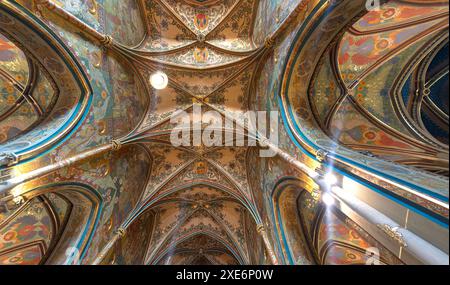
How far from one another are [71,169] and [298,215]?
7028 mm

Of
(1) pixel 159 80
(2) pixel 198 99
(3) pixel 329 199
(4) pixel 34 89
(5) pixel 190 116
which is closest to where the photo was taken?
(3) pixel 329 199

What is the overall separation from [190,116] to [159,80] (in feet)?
6.48

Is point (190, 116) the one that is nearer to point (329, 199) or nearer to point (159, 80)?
point (159, 80)

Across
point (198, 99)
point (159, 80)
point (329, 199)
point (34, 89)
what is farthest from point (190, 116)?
point (329, 199)

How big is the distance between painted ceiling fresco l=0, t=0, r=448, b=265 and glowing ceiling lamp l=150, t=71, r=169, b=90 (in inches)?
6.6

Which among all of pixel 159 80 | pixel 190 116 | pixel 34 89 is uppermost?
pixel 159 80

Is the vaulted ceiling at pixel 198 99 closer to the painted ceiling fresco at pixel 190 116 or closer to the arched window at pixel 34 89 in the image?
the painted ceiling fresco at pixel 190 116

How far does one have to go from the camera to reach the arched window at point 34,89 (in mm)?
4160

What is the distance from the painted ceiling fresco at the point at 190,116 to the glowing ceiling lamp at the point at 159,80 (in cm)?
17

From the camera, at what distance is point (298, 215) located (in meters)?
6.55

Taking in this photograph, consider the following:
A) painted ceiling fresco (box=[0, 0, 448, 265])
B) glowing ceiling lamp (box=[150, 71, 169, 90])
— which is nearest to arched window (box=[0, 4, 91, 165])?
painted ceiling fresco (box=[0, 0, 448, 265])

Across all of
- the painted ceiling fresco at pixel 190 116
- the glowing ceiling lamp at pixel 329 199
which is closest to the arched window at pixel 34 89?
the painted ceiling fresco at pixel 190 116

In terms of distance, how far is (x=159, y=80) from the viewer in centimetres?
812

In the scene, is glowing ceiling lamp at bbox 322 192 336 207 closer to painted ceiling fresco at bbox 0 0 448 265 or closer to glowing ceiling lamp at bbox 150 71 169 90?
painted ceiling fresco at bbox 0 0 448 265
